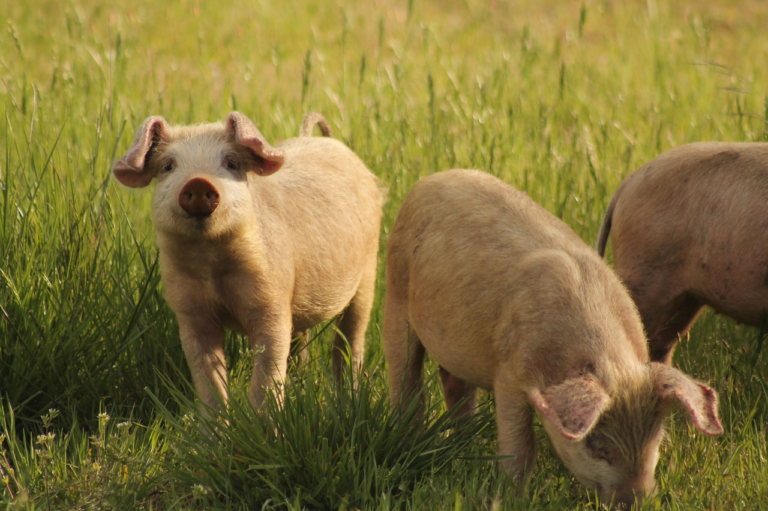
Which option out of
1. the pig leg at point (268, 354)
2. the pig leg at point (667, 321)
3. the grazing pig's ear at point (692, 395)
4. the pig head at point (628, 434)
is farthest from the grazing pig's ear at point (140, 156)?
the pig leg at point (667, 321)

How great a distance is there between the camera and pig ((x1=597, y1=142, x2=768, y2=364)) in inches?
164

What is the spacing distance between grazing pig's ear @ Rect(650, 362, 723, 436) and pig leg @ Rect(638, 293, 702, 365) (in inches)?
44.3

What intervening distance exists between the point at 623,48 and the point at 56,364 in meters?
7.17

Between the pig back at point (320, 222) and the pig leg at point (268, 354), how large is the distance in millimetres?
275

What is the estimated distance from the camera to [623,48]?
9594 millimetres

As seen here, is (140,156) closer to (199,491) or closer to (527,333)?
(199,491)

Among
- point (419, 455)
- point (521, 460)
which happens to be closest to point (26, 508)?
point (419, 455)

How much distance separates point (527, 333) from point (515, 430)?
14.2 inches

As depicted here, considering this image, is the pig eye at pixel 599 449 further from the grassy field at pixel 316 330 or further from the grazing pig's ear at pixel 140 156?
the grazing pig's ear at pixel 140 156

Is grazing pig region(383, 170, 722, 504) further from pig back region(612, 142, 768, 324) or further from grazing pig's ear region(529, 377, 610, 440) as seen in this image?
pig back region(612, 142, 768, 324)

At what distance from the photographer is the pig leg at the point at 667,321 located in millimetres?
4320

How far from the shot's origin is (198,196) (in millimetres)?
3443

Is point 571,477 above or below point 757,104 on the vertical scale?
below

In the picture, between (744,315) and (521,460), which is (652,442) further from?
(744,315)
